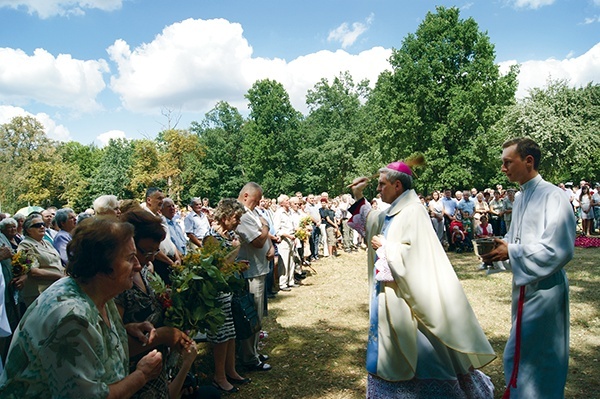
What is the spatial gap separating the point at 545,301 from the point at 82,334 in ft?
11.0

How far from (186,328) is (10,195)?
2035 inches

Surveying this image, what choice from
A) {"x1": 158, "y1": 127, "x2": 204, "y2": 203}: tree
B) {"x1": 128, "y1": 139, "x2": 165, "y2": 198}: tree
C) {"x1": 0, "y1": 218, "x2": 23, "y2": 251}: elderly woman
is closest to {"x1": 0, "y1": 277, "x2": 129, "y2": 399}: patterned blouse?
{"x1": 0, "y1": 218, "x2": 23, "y2": 251}: elderly woman

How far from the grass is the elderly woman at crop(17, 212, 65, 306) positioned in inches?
89.1

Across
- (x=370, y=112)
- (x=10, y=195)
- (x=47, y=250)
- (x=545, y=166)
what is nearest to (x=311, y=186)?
(x=370, y=112)

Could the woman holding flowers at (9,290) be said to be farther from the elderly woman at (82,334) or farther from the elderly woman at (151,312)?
the elderly woman at (82,334)

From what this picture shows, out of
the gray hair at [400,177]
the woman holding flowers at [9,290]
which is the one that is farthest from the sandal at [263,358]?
the gray hair at [400,177]

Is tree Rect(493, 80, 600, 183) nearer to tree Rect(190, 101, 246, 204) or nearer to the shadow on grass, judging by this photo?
the shadow on grass

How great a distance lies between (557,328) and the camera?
351 cm

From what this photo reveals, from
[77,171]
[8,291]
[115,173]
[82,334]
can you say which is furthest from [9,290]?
[115,173]

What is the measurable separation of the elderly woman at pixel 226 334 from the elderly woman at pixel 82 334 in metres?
2.77

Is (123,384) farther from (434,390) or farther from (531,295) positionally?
(531,295)

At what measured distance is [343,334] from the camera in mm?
7145

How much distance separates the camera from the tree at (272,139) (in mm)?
48062

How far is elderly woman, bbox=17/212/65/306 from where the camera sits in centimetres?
557
